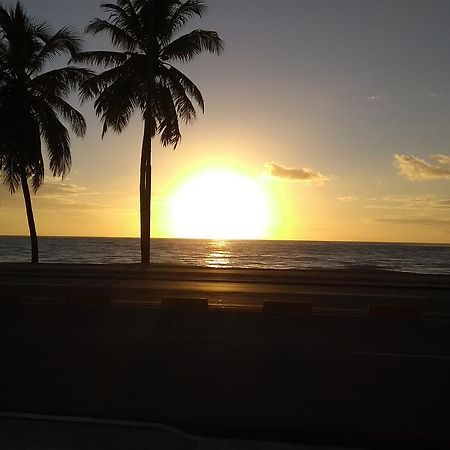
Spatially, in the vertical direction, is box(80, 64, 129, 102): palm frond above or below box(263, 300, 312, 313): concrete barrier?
above

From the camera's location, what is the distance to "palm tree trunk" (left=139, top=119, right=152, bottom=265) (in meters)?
25.4

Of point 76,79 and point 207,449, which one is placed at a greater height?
point 76,79

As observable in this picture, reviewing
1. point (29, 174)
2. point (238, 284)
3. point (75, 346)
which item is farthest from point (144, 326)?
point (29, 174)

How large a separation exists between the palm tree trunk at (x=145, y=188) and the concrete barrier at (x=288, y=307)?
13348 millimetres

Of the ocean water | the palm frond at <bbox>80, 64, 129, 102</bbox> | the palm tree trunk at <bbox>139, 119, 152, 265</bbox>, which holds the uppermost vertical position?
the palm frond at <bbox>80, 64, 129, 102</bbox>

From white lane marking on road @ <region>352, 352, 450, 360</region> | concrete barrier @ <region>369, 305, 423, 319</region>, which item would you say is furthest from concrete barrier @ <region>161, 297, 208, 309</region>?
white lane marking on road @ <region>352, 352, 450, 360</region>

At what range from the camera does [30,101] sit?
2612cm

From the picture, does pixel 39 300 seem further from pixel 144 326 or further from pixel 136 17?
pixel 136 17

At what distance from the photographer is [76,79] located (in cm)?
2695

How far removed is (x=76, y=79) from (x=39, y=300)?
15.5 metres

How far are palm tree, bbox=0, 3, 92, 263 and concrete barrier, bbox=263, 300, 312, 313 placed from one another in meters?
16.6

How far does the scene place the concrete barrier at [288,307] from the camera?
40.6 feet

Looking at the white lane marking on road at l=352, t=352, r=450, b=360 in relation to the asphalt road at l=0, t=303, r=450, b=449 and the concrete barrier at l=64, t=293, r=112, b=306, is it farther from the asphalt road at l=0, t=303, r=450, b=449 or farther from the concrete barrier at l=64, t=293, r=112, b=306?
the concrete barrier at l=64, t=293, r=112, b=306

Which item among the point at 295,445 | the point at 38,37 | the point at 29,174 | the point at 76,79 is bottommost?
the point at 295,445
